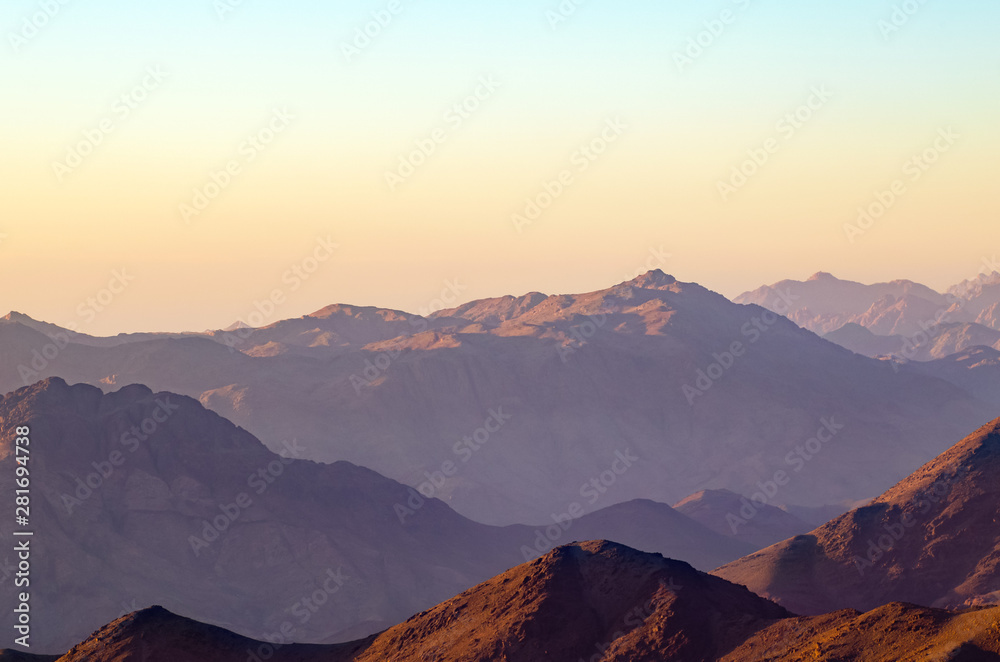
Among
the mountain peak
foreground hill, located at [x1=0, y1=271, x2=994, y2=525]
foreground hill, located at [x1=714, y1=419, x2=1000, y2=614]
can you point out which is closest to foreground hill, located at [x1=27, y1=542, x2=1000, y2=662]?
foreground hill, located at [x1=714, y1=419, x2=1000, y2=614]

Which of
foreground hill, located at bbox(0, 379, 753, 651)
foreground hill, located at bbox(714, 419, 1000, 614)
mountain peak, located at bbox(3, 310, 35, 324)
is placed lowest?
foreground hill, located at bbox(714, 419, 1000, 614)

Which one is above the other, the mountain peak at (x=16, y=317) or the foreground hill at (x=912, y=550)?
the mountain peak at (x=16, y=317)

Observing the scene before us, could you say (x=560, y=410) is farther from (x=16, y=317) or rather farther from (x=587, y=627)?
(x=587, y=627)

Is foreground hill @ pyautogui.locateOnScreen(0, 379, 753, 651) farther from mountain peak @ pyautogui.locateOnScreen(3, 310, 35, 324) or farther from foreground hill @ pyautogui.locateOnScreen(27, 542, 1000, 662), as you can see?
mountain peak @ pyautogui.locateOnScreen(3, 310, 35, 324)

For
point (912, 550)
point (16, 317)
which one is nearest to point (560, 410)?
point (16, 317)

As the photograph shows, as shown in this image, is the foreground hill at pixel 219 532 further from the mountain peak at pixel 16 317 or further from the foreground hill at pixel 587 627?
the mountain peak at pixel 16 317

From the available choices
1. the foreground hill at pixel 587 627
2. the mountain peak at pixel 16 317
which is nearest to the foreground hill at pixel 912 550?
the foreground hill at pixel 587 627

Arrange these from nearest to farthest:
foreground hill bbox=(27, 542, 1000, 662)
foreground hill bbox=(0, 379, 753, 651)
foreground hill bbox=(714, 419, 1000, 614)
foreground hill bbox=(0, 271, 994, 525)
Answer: foreground hill bbox=(27, 542, 1000, 662), foreground hill bbox=(714, 419, 1000, 614), foreground hill bbox=(0, 379, 753, 651), foreground hill bbox=(0, 271, 994, 525)
